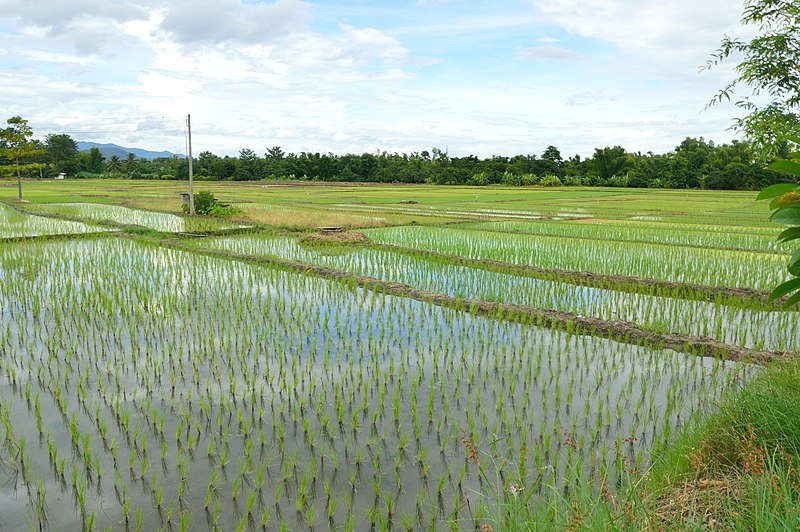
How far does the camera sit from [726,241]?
1364 cm

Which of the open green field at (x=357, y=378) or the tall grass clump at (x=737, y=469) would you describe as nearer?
the tall grass clump at (x=737, y=469)

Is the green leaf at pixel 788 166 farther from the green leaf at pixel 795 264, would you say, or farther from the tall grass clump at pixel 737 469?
the tall grass clump at pixel 737 469

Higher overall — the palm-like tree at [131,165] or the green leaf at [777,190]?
the palm-like tree at [131,165]

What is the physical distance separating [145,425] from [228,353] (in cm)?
154

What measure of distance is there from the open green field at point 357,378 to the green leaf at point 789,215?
122cm

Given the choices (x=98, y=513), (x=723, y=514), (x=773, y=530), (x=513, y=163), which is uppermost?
(x=513, y=163)

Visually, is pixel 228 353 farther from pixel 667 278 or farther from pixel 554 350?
pixel 667 278

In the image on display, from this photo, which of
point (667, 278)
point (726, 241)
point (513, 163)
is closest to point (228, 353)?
point (667, 278)

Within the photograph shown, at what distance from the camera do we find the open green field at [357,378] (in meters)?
3.26

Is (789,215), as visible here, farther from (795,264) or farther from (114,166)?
(114,166)

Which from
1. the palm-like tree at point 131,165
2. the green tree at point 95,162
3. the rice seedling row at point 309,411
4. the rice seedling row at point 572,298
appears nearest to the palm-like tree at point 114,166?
the palm-like tree at point 131,165

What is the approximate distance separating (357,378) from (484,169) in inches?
1909

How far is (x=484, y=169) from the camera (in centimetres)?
5216

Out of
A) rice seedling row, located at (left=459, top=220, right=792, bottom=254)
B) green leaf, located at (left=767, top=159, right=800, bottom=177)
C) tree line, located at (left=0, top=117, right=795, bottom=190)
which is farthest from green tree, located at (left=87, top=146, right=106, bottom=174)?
green leaf, located at (left=767, top=159, right=800, bottom=177)
